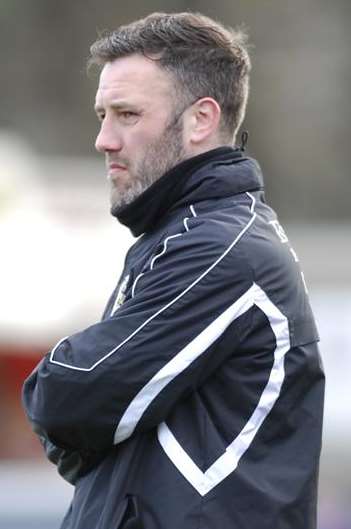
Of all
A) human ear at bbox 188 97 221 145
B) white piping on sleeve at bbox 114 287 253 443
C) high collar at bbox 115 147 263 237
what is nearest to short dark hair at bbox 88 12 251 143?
human ear at bbox 188 97 221 145

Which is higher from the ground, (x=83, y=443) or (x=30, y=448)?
(x=83, y=443)

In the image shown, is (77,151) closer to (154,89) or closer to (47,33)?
(47,33)

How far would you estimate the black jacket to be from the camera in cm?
322

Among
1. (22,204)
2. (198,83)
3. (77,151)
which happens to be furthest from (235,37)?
(77,151)

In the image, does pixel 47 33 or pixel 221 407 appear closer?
pixel 221 407

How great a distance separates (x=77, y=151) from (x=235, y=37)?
1369 centimetres

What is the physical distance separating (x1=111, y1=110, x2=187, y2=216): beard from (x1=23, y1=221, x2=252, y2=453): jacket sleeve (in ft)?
0.84

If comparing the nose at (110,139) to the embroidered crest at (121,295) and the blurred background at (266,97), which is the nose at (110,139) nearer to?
the embroidered crest at (121,295)

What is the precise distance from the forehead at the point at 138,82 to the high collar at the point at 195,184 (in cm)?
18

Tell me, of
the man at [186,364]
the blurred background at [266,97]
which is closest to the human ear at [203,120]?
the man at [186,364]

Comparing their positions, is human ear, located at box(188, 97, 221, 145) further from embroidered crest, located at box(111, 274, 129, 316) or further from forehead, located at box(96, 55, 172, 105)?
embroidered crest, located at box(111, 274, 129, 316)

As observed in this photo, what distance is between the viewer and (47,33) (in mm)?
18078

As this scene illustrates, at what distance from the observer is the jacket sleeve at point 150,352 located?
3.21 meters

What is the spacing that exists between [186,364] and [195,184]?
0.46 metres
